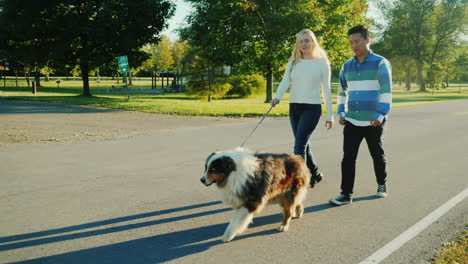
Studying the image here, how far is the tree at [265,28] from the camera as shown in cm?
Answer: 2456

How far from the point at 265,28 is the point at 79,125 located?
16.4 m

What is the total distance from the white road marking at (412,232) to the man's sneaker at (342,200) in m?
0.97

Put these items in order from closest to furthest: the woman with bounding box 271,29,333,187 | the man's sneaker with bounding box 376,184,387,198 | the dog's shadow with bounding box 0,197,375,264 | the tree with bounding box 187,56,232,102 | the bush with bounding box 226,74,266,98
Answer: the dog's shadow with bounding box 0,197,375,264 → the woman with bounding box 271,29,333,187 → the man's sneaker with bounding box 376,184,387,198 → the tree with bounding box 187,56,232,102 → the bush with bounding box 226,74,266,98

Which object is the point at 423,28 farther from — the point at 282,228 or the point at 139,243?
the point at 139,243

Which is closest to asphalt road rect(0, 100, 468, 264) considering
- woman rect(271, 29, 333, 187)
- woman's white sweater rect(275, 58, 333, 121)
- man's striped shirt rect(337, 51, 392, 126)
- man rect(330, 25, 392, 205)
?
man rect(330, 25, 392, 205)

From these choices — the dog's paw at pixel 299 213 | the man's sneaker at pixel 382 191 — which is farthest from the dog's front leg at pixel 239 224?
the man's sneaker at pixel 382 191

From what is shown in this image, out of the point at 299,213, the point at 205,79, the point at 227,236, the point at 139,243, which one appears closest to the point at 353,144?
the point at 299,213

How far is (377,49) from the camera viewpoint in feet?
204

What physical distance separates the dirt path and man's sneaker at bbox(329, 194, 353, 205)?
7.45m

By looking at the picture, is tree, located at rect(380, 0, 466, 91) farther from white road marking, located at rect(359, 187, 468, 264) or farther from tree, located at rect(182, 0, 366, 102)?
white road marking, located at rect(359, 187, 468, 264)

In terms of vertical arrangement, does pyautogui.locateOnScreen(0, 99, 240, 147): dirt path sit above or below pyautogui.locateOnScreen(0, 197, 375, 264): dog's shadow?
above

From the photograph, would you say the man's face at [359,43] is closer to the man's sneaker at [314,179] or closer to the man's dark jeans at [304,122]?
the man's dark jeans at [304,122]

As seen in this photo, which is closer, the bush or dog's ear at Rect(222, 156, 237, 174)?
dog's ear at Rect(222, 156, 237, 174)

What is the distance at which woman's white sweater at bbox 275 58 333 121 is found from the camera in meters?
5.11
